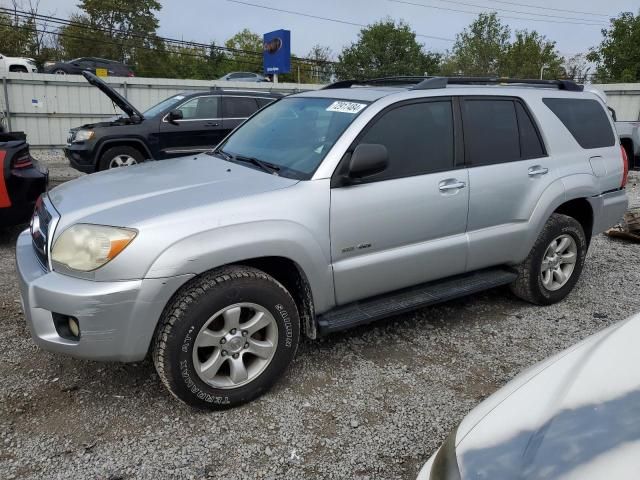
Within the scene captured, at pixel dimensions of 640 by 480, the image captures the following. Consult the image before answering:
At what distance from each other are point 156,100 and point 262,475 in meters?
14.9

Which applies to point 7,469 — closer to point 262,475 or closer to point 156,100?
point 262,475

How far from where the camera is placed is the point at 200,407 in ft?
9.36

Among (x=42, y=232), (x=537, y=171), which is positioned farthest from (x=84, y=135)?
(x=537, y=171)

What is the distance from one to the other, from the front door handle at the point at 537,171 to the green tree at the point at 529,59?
159 feet

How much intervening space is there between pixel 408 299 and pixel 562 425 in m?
2.04

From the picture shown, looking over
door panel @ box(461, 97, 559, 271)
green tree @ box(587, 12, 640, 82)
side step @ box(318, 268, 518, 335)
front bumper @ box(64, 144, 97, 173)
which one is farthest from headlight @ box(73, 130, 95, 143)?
green tree @ box(587, 12, 640, 82)

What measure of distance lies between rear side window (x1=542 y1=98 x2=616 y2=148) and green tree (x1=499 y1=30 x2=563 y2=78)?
1870 inches

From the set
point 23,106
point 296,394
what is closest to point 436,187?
point 296,394

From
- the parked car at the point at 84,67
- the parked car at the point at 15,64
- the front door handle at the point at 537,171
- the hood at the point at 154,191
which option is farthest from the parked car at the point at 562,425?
the parked car at the point at 15,64

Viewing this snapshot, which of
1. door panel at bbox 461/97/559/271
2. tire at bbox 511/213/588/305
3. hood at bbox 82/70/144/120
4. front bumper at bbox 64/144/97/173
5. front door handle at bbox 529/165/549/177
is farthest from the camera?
front bumper at bbox 64/144/97/173

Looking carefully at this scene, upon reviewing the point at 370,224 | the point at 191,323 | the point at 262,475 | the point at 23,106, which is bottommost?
the point at 262,475

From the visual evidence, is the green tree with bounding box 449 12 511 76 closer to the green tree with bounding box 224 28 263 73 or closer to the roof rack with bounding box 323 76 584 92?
the green tree with bounding box 224 28 263 73

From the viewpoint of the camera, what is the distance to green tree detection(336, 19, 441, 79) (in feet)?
160

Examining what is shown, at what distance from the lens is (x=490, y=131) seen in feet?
12.8
